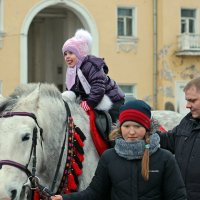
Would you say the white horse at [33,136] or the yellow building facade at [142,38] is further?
the yellow building facade at [142,38]

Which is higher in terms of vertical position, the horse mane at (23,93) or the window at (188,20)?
the window at (188,20)

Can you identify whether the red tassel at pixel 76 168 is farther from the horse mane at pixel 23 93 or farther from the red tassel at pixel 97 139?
the horse mane at pixel 23 93

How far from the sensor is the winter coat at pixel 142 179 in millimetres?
3719

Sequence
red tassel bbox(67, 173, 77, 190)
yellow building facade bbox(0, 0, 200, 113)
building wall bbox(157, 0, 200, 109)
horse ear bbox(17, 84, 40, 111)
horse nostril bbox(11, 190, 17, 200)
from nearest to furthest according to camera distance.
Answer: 1. horse nostril bbox(11, 190, 17, 200)
2. horse ear bbox(17, 84, 40, 111)
3. red tassel bbox(67, 173, 77, 190)
4. yellow building facade bbox(0, 0, 200, 113)
5. building wall bbox(157, 0, 200, 109)

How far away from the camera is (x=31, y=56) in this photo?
29156mm

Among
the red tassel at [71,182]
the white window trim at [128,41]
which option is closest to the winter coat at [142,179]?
the red tassel at [71,182]

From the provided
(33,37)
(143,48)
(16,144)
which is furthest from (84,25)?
(16,144)

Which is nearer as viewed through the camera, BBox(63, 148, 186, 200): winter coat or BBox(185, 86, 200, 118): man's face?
BBox(63, 148, 186, 200): winter coat

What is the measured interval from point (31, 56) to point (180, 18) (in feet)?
25.0

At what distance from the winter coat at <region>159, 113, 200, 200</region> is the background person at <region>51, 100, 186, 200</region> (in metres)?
0.89

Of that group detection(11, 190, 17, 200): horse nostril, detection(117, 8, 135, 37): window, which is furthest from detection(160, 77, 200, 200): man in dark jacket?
detection(117, 8, 135, 37): window

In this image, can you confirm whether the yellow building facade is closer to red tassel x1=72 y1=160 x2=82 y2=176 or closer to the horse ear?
red tassel x1=72 y1=160 x2=82 y2=176

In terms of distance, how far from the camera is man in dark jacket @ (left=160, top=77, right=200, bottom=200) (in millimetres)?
4629

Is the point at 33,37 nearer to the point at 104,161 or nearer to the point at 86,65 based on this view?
the point at 86,65
